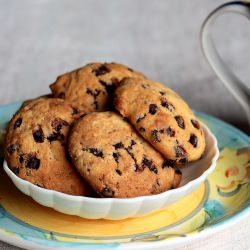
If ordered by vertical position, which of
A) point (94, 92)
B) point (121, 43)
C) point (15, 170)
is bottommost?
point (121, 43)

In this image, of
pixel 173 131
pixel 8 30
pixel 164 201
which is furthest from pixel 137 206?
pixel 8 30

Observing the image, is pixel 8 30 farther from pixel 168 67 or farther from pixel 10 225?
pixel 10 225

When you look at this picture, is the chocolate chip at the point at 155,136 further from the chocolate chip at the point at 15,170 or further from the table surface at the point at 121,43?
the table surface at the point at 121,43

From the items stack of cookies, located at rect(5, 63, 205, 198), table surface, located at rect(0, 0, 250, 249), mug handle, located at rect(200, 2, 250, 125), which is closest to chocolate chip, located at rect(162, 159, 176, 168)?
stack of cookies, located at rect(5, 63, 205, 198)

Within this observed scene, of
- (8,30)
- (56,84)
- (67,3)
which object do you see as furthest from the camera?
(67,3)

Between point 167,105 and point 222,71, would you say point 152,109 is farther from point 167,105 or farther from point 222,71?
point 222,71

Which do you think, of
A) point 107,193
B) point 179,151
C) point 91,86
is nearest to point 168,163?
point 179,151

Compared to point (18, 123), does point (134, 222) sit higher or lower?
lower
